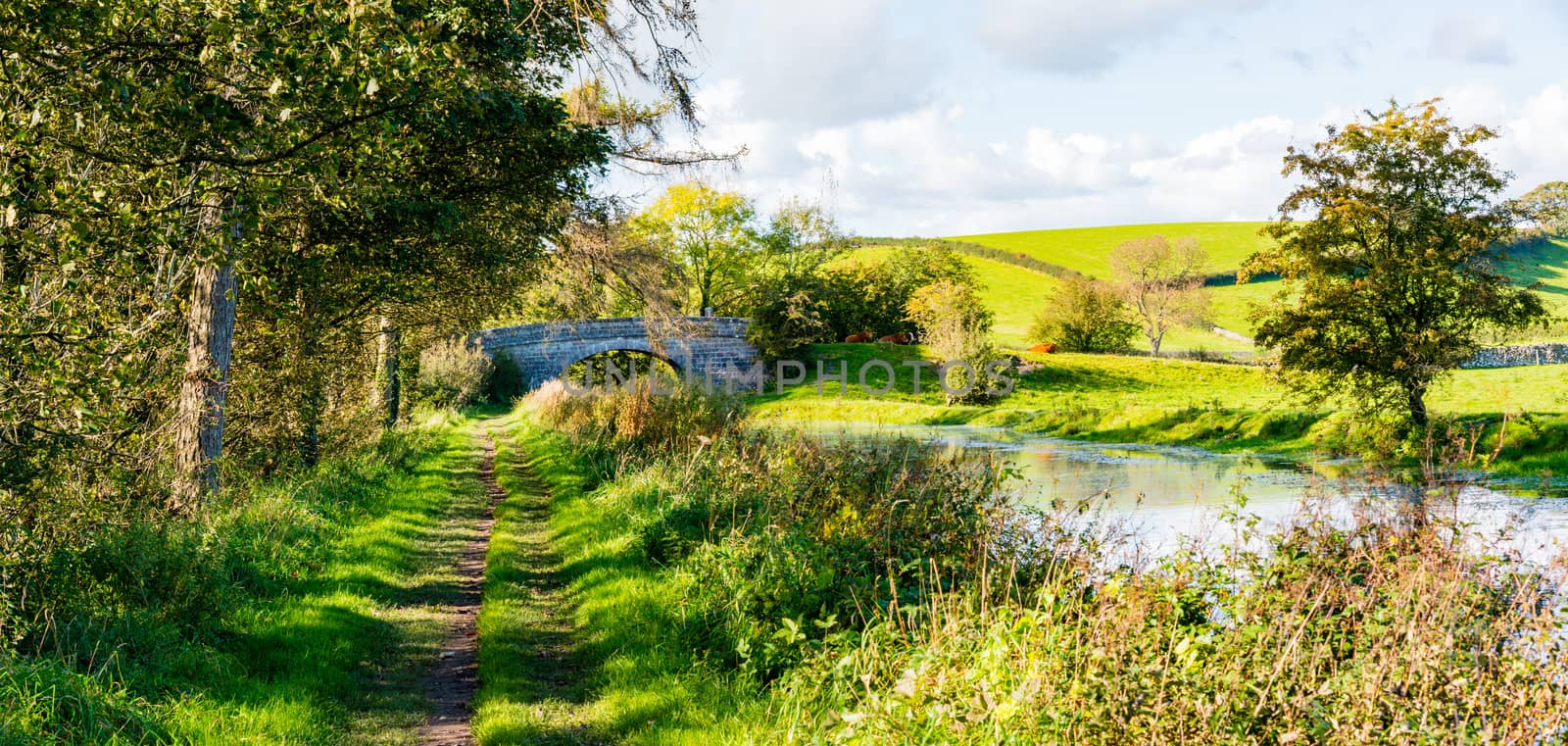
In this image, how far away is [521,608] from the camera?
7.91m

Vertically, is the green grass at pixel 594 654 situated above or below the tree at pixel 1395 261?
below

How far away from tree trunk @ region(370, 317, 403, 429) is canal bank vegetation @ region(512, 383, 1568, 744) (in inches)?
337

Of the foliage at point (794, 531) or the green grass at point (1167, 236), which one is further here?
the green grass at point (1167, 236)

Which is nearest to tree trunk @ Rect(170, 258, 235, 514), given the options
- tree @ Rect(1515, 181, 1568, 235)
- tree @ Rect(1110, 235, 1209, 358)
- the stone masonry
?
tree @ Rect(1515, 181, 1568, 235)

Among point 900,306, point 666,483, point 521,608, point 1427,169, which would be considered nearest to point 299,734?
point 521,608

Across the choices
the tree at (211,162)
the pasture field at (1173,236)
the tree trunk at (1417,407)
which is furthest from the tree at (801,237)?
the tree at (211,162)

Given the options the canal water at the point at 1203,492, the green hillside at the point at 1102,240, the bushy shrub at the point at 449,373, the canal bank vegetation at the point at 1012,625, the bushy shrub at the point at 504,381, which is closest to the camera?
the canal bank vegetation at the point at 1012,625

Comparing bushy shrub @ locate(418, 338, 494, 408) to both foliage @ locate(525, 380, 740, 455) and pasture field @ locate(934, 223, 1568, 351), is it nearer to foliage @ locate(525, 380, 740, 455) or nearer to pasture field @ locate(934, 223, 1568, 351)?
foliage @ locate(525, 380, 740, 455)

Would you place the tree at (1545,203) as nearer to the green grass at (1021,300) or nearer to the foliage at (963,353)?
the foliage at (963,353)

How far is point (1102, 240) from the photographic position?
103 metres

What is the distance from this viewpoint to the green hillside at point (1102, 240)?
9306 centimetres

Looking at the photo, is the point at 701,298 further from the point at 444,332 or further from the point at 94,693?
the point at 94,693

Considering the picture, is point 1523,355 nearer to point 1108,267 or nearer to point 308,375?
point 1108,267

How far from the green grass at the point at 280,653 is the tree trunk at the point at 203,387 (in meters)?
0.46
